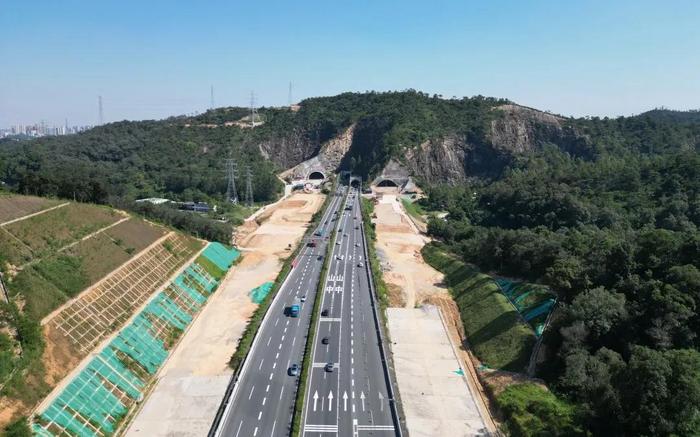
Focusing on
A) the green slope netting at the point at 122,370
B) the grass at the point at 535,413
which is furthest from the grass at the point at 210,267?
the grass at the point at 535,413

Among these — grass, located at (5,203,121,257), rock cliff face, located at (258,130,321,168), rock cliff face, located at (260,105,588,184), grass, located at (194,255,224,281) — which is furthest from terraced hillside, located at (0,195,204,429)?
rock cliff face, located at (258,130,321,168)

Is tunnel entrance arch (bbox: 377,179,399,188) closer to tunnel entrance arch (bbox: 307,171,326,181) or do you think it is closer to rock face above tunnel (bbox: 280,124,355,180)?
tunnel entrance arch (bbox: 307,171,326,181)

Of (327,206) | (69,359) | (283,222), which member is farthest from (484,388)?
(327,206)

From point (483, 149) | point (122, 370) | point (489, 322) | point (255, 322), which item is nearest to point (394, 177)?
point (483, 149)

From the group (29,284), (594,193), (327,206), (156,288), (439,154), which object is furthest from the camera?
(439,154)

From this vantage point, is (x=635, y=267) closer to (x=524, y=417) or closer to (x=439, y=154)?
(x=524, y=417)

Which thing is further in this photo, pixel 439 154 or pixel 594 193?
pixel 439 154

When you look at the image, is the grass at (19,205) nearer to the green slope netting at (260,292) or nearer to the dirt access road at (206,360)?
the dirt access road at (206,360)

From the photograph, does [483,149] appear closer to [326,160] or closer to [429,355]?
[326,160]
